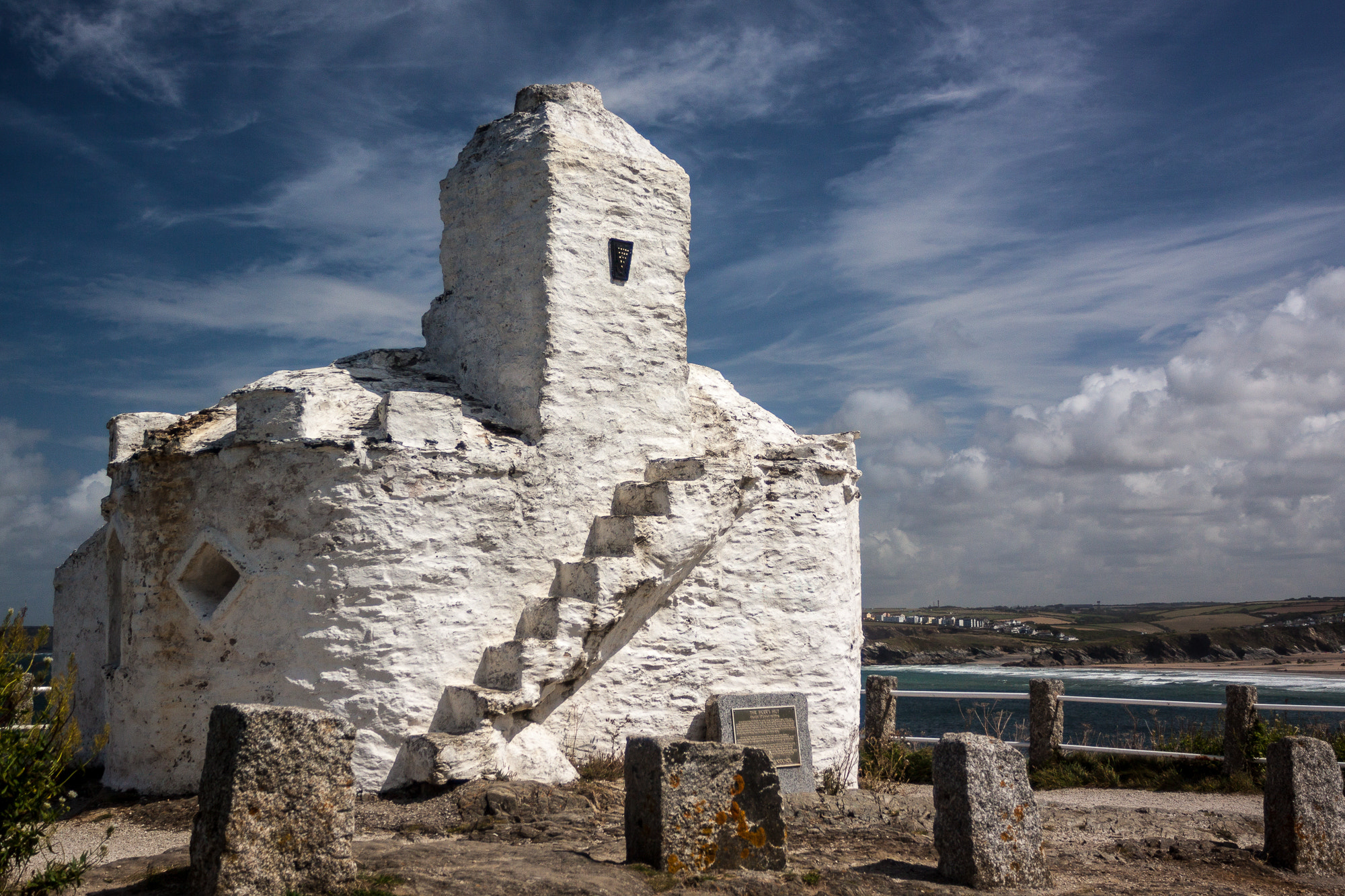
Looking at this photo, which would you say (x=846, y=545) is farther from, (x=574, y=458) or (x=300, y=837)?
(x=300, y=837)

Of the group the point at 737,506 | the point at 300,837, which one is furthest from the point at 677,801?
the point at 737,506

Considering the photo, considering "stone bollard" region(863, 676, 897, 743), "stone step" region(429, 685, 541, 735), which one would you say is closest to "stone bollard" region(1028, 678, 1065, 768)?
"stone bollard" region(863, 676, 897, 743)

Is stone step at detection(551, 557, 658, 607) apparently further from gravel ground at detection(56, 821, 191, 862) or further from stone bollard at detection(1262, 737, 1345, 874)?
stone bollard at detection(1262, 737, 1345, 874)

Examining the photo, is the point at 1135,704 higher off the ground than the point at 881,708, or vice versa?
the point at 1135,704

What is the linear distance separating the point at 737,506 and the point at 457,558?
2.75 metres

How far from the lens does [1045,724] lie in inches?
452

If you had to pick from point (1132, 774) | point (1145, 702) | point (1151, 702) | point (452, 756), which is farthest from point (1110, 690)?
point (452, 756)

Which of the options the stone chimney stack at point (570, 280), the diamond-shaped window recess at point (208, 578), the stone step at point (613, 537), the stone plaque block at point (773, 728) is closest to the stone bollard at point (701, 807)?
the stone step at point (613, 537)

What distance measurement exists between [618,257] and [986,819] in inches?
243

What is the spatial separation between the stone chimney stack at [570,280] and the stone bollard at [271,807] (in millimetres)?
4178

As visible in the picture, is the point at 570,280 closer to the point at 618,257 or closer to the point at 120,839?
the point at 618,257

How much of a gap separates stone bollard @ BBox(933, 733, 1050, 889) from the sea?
28456mm

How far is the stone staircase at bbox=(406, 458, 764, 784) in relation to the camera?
294 inches

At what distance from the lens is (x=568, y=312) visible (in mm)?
9008
